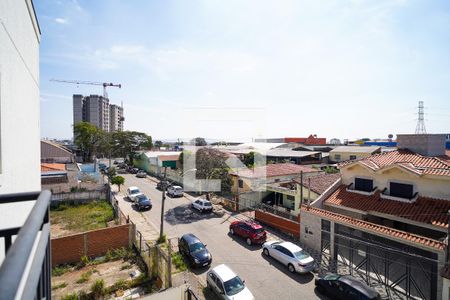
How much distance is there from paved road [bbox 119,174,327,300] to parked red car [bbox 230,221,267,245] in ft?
1.36

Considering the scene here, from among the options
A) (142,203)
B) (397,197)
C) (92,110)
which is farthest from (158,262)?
(92,110)

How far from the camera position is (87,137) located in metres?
57.4

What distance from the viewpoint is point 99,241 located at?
14.8 meters

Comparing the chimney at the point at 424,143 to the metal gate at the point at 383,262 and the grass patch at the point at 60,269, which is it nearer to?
the metal gate at the point at 383,262

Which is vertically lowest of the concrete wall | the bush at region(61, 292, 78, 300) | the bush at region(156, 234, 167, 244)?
the bush at region(156, 234, 167, 244)

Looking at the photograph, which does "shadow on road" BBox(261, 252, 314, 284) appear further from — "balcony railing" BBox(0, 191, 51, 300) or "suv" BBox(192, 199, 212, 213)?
"balcony railing" BBox(0, 191, 51, 300)

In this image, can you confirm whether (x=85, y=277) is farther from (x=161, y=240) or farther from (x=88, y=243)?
(x=161, y=240)

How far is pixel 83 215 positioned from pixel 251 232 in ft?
45.8

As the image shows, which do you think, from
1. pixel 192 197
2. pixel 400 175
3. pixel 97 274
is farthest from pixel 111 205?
pixel 400 175

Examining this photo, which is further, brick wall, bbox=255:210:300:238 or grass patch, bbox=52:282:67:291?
brick wall, bbox=255:210:300:238

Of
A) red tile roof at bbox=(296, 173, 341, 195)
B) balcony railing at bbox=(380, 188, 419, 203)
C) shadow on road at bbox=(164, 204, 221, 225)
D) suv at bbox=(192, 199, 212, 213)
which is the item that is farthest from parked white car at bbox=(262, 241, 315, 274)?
suv at bbox=(192, 199, 212, 213)

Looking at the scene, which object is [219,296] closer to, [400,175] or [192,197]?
[400,175]

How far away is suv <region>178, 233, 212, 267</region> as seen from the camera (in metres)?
13.6

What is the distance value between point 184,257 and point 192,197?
46.6ft
